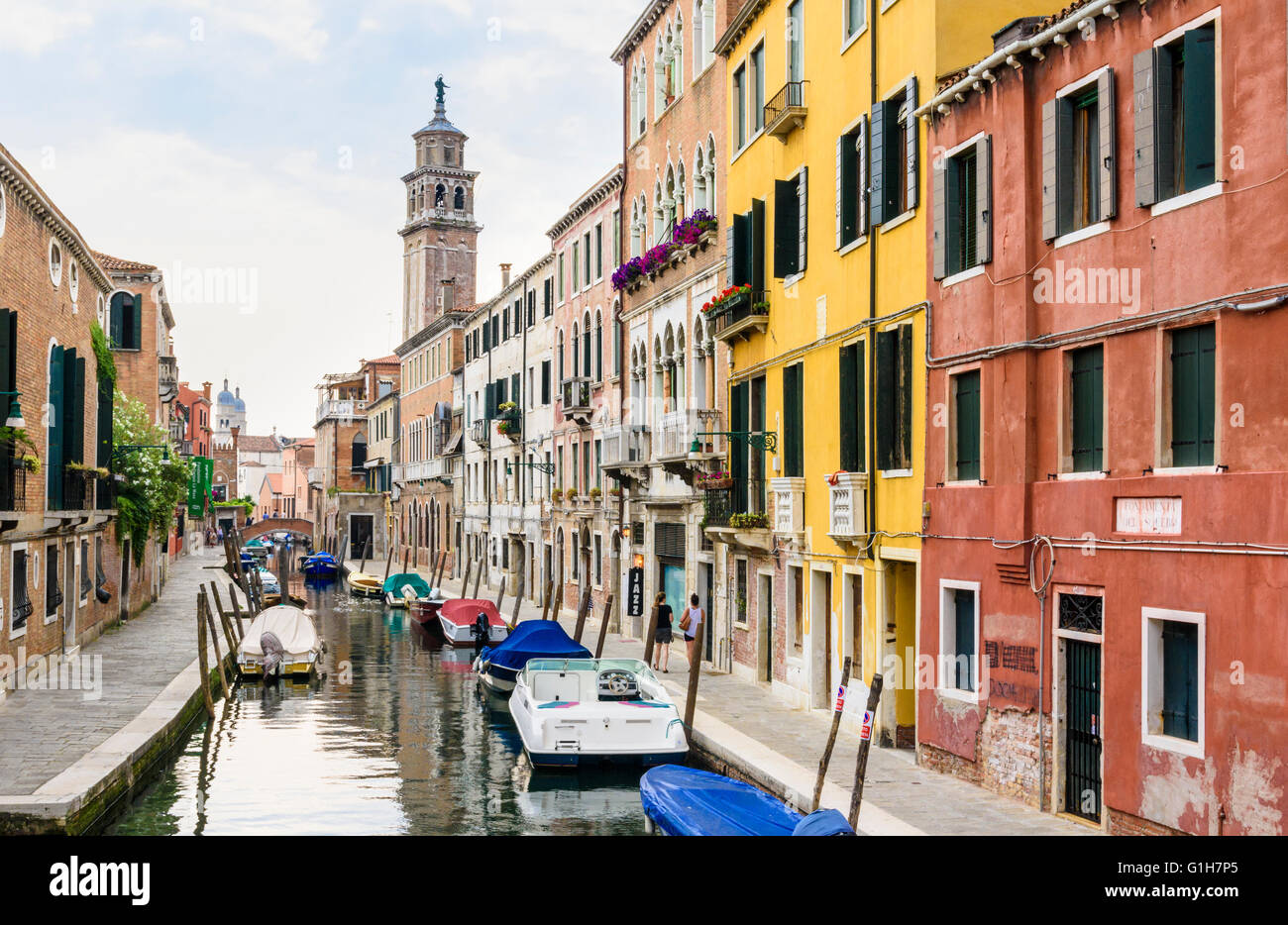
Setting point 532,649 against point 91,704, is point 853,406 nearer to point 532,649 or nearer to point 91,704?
point 532,649

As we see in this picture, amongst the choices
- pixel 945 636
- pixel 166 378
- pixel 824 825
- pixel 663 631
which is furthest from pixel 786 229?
pixel 166 378

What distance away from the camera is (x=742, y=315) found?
65.9 feet

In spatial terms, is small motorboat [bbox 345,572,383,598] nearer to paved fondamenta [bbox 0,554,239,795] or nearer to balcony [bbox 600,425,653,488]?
paved fondamenta [bbox 0,554,239,795]

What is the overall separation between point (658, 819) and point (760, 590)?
357 inches

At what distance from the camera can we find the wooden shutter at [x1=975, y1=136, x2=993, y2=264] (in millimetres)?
12047

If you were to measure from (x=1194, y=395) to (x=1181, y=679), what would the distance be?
2012 millimetres

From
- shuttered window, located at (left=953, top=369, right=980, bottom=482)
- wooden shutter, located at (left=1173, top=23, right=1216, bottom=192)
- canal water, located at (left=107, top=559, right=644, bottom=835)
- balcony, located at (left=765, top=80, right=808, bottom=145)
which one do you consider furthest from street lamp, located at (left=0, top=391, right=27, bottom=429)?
wooden shutter, located at (left=1173, top=23, right=1216, bottom=192)

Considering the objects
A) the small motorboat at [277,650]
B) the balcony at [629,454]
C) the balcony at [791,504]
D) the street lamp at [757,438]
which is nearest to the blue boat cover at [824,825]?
the balcony at [791,504]

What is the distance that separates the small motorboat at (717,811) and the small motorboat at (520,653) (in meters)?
10.00

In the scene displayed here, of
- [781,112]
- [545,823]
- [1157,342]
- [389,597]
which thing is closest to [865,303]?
[781,112]

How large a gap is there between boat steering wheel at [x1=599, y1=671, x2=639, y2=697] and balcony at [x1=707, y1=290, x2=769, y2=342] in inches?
209
